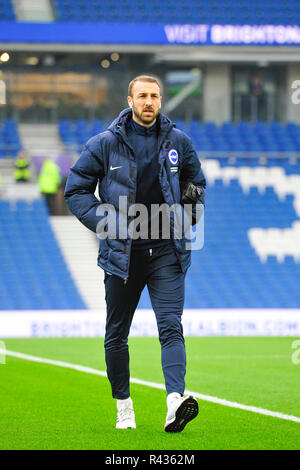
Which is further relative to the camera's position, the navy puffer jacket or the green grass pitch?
the navy puffer jacket

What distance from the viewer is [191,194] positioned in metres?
5.42

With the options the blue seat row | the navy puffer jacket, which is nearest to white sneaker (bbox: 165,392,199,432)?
the navy puffer jacket

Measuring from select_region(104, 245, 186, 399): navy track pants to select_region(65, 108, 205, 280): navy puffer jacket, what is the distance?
0.10 meters

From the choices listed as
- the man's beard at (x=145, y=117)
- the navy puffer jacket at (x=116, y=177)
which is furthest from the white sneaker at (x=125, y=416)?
the man's beard at (x=145, y=117)

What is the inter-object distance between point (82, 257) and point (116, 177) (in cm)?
1388

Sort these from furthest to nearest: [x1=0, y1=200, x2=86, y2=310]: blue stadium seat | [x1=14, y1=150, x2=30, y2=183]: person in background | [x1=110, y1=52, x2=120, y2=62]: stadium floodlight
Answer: [x1=110, y1=52, x2=120, y2=62]: stadium floodlight
[x1=14, y1=150, x2=30, y2=183]: person in background
[x1=0, y1=200, x2=86, y2=310]: blue stadium seat

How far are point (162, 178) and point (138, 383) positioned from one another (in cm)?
329

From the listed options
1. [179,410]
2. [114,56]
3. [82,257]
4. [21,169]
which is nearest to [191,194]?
[179,410]

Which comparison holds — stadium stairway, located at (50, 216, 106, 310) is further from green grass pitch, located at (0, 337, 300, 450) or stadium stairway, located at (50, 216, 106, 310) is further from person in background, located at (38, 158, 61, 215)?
green grass pitch, located at (0, 337, 300, 450)

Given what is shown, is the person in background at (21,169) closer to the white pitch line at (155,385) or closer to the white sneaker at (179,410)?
the white pitch line at (155,385)

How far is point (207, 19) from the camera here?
22.9m

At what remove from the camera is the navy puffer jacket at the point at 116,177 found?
17.3 feet

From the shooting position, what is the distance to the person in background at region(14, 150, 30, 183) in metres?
20.2

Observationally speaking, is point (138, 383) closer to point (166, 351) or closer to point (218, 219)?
point (166, 351)
